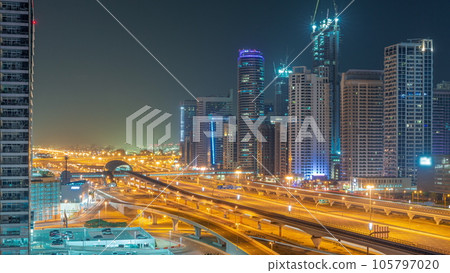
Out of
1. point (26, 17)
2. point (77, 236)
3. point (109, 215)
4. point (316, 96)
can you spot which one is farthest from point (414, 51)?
point (26, 17)

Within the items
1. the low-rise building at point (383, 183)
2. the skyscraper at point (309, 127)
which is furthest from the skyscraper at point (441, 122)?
the low-rise building at point (383, 183)

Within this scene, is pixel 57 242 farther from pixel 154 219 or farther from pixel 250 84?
pixel 250 84

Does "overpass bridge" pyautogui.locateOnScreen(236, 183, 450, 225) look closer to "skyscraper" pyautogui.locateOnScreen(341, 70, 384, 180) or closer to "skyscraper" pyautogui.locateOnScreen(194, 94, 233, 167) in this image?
"skyscraper" pyautogui.locateOnScreen(341, 70, 384, 180)

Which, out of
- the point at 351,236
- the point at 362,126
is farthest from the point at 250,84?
the point at 351,236

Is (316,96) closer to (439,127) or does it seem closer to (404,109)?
(404,109)

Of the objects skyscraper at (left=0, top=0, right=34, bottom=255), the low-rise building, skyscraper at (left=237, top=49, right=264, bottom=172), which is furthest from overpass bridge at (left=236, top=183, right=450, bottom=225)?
skyscraper at (left=237, top=49, right=264, bottom=172)

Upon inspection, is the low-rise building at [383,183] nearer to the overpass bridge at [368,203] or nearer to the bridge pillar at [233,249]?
the overpass bridge at [368,203]
